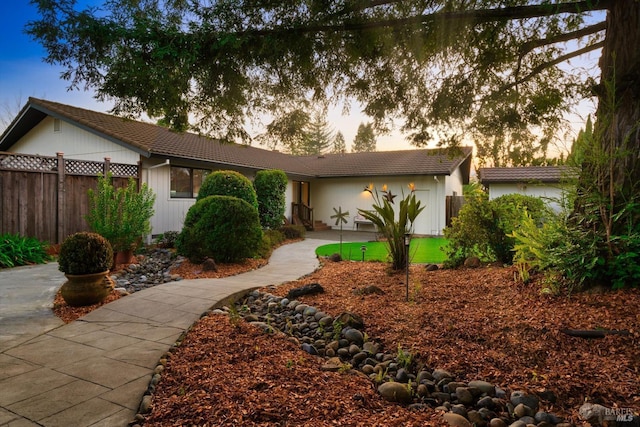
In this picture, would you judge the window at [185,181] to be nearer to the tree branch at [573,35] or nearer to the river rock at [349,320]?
the river rock at [349,320]

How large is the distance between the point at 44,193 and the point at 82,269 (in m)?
5.41

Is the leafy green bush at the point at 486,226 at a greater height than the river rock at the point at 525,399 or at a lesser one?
greater

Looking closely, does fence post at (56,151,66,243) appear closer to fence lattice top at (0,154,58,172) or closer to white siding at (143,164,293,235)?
fence lattice top at (0,154,58,172)

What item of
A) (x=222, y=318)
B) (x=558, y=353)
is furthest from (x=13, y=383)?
(x=558, y=353)

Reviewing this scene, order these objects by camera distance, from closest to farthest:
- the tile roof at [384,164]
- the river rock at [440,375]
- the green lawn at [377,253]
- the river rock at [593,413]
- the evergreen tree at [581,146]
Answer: the river rock at [593,413]
the river rock at [440,375]
the evergreen tree at [581,146]
the green lawn at [377,253]
the tile roof at [384,164]

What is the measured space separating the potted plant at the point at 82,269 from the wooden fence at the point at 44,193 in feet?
16.1

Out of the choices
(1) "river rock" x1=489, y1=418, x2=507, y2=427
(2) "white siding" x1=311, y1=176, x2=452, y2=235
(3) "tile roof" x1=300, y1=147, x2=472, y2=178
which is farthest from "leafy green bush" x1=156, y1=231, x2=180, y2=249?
(3) "tile roof" x1=300, y1=147, x2=472, y2=178

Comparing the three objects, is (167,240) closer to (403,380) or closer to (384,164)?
(403,380)

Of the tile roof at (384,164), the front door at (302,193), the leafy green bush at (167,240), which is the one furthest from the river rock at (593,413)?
the front door at (302,193)

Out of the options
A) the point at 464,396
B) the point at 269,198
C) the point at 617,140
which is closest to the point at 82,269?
the point at 464,396

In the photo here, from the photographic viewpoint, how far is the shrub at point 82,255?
4.60 meters

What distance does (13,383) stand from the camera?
2598 millimetres

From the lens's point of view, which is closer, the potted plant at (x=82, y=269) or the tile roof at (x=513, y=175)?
the potted plant at (x=82, y=269)

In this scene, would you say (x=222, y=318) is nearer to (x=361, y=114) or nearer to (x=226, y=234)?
(x=361, y=114)
